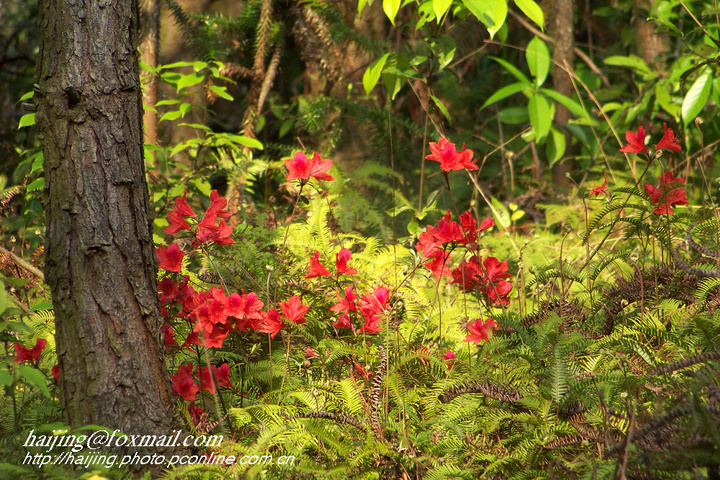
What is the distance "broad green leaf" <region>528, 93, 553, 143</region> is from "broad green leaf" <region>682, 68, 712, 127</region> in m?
0.71

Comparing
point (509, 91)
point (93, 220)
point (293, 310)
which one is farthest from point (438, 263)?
point (509, 91)

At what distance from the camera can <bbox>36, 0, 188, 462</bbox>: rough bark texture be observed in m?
1.41

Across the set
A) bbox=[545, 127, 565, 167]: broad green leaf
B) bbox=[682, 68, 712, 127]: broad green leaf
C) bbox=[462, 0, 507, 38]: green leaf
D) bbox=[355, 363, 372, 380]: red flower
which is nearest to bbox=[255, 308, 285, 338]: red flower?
bbox=[355, 363, 372, 380]: red flower

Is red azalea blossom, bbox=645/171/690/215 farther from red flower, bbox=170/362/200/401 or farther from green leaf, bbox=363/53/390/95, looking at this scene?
red flower, bbox=170/362/200/401

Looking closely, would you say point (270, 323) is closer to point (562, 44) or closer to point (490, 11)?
point (490, 11)

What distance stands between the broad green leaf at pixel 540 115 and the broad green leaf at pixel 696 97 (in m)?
0.71

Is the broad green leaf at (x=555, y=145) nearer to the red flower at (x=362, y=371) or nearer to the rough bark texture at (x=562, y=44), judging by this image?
the rough bark texture at (x=562, y=44)

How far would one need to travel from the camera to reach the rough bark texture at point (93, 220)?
55.5 inches

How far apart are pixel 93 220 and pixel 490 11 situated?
4.66 feet

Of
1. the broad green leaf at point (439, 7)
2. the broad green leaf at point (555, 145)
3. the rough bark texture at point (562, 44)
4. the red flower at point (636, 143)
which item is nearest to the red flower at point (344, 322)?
the broad green leaf at point (439, 7)

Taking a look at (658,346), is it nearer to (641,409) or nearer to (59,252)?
(641,409)

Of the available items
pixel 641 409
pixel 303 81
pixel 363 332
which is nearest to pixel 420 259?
pixel 363 332

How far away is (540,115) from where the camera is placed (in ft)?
11.1

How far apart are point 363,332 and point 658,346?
1006mm
